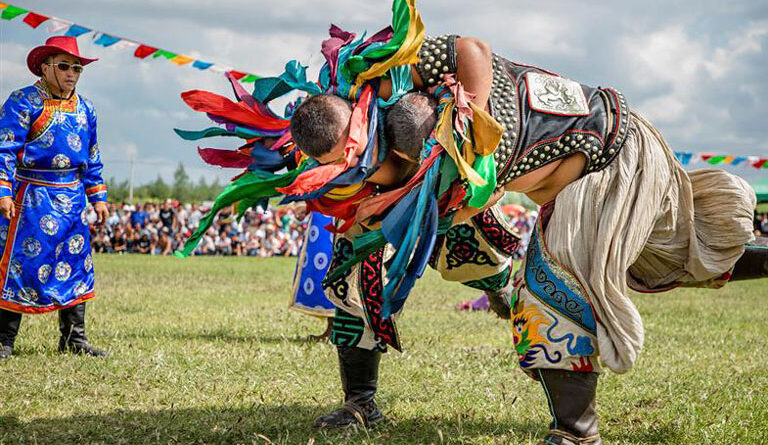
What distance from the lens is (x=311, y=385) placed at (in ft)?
15.5

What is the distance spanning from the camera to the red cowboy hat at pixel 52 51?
5.55m

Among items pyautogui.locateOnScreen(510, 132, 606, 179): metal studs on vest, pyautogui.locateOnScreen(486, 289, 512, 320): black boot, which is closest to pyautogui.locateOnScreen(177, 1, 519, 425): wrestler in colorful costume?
pyautogui.locateOnScreen(510, 132, 606, 179): metal studs on vest

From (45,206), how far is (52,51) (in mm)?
1077

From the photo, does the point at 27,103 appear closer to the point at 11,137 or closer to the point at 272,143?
the point at 11,137

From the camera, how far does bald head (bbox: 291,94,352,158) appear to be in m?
2.84

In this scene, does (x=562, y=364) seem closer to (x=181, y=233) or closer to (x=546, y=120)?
(x=546, y=120)

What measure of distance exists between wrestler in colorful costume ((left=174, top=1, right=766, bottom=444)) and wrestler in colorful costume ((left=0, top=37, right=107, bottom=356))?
112 inches

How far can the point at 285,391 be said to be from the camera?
179 inches

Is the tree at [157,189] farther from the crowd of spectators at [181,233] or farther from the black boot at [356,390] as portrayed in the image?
the black boot at [356,390]

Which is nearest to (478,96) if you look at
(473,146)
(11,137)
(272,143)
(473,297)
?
(473,146)

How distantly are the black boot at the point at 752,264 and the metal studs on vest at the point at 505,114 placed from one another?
1.24 meters

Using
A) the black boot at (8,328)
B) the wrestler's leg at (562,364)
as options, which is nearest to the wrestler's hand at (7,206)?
the black boot at (8,328)

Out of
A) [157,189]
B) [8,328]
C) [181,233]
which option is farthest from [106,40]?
[157,189]

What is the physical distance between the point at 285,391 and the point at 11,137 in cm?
263
